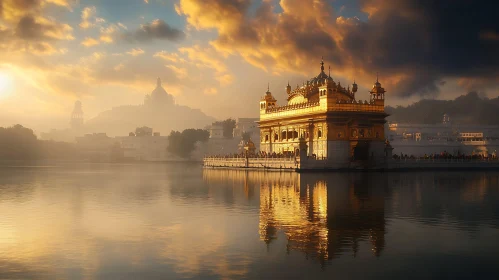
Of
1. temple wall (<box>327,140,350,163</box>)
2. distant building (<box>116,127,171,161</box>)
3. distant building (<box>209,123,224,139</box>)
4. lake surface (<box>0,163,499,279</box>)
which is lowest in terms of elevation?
lake surface (<box>0,163,499,279</box>)

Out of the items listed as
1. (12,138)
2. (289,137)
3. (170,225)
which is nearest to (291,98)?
(289,137)

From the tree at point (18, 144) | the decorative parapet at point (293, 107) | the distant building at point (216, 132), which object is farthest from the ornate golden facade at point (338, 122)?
the distant building at point (216, 132)

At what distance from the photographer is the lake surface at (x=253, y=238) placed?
12.8m

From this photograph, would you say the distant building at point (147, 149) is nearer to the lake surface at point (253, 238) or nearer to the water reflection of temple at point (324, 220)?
the water reflection of temple at point (324, 220)

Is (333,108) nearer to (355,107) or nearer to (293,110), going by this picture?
(355,107)

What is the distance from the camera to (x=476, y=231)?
17922 millimetres

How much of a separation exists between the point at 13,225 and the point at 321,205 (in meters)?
12.2

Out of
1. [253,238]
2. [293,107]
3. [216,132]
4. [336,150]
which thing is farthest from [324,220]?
[216,132]

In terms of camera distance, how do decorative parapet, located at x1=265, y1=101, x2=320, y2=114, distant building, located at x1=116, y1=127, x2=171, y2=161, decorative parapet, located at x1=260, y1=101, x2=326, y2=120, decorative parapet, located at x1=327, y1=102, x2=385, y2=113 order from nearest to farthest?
decorative parapet, located at x1=327, y1=102, x2=385, y2=113 → decorative parapet, located at x1=260, y1=101, x2=326, y2=120 → decorative parapet, located at x1=265, y1=101, x2=320, y2=114 → distant building, located at x1=116, y1=127, x2=171, y2=161

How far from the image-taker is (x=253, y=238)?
16.8m

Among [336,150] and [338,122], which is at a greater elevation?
[338,122]

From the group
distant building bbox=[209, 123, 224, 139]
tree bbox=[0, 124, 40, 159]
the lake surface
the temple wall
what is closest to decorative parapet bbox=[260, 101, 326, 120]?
the temple wall

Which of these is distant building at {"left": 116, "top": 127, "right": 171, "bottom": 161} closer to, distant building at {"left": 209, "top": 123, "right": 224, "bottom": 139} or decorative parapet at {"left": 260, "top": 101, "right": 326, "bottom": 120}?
distant building at {"left": 209, "top": 123, "right": 224, "bottom": 139}

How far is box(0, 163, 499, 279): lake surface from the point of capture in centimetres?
1284
